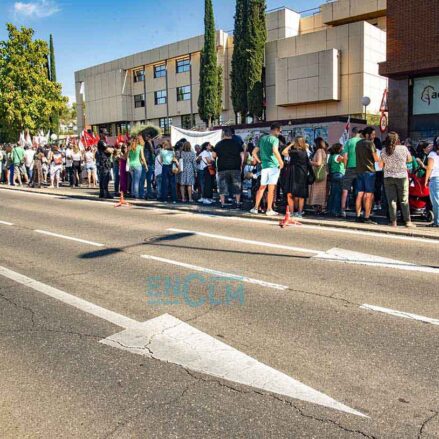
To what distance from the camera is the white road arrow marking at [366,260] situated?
664cm

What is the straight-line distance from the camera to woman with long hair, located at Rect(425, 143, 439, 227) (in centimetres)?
938

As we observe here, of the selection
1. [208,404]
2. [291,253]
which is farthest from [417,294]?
[208,404]

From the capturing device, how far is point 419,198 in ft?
34.5

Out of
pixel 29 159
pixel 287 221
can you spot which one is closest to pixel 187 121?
pixel 29 159

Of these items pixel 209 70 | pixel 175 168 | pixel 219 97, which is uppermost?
pixel 209 70

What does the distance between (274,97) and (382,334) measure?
33400mm

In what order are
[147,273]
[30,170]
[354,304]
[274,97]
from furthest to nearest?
[274,97] → [30,170] → [147,273] → [354,304]

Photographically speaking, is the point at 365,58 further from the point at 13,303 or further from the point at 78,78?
the point at 78,78

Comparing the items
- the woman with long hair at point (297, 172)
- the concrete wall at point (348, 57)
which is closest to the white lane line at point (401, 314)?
the woman with long hair at point (297, 172)

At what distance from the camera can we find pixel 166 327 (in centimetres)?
467

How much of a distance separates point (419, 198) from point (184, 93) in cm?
3772

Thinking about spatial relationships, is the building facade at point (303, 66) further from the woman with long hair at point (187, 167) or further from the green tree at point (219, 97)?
the woman with long hair at point (187, 167)

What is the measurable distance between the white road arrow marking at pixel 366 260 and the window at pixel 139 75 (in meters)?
45.8

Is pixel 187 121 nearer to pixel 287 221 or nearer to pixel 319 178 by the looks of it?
pixel 319 178
